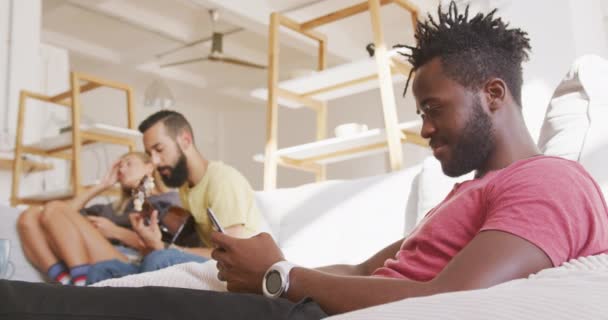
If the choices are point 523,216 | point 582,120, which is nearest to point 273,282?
point 523,216

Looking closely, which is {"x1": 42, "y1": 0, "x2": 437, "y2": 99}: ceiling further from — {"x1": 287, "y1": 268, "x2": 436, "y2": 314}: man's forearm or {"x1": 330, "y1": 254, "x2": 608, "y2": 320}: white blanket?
{"x1": 330, "y1": 254, "x2": 608, "y2": 320}: white blanket

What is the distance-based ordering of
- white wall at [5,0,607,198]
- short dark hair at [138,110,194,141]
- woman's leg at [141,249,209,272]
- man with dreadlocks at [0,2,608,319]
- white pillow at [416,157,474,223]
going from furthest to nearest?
white wall at [5,0,607,198], short dark hair at [138,110,194,141], woman's leg at [141,249,209,272], white pillow at [416,157,474,223], man with dreadlocks at [0,2,608,319]

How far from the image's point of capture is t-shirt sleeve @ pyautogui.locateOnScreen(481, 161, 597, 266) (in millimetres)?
817

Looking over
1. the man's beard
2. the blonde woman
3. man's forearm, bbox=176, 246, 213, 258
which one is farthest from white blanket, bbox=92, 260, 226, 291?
the man's beard

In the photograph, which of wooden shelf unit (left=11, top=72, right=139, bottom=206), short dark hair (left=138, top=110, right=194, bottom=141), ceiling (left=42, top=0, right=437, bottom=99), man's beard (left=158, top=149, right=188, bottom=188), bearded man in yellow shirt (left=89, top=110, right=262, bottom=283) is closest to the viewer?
bearded man in yellow shirt (left=89, top=110, right=262, bottom=283)

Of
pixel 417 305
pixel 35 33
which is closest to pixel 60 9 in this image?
pixel 35 33

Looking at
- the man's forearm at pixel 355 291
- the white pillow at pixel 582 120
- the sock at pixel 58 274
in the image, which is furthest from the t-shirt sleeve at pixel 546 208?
the sock at pixel 58 274

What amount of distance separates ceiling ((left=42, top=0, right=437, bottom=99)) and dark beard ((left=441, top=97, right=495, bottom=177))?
408 cm

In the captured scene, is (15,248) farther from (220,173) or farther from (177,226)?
(220,173)

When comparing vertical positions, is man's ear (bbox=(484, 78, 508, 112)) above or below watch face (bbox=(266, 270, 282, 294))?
above

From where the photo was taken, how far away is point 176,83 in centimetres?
734

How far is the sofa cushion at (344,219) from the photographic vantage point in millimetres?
1972

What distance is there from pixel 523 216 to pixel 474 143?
0.24 metres

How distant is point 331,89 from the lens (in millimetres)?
3150
